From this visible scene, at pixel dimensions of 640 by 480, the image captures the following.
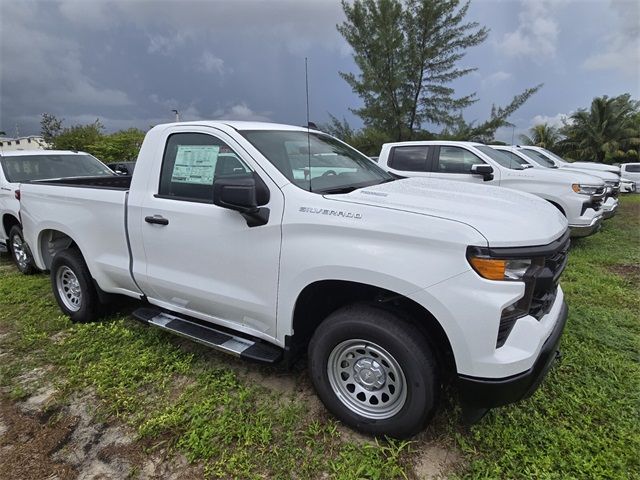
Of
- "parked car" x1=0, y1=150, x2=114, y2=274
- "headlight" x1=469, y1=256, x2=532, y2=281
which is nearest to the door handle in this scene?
"headlight" x1=469, y1=256, x2=532, y2=281

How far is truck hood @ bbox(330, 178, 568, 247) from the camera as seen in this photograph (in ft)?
6.94

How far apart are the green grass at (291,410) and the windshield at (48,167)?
306cm

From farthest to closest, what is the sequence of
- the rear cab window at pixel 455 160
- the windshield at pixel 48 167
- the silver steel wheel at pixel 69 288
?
1. the rear cab window at pixel 455 160
2. the windshield at pixel 48 167
3. the silver steel wheel at pixel 69 288

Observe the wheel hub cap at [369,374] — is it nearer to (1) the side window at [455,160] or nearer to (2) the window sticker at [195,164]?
(2) the window sticker at [195,164]

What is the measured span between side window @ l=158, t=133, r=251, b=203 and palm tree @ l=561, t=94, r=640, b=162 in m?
31.4

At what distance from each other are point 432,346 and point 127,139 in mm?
27539

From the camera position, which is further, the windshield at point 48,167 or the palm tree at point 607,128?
the palm tree at point 607,128

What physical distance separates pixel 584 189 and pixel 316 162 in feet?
19.3

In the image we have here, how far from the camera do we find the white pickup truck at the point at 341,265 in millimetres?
2082

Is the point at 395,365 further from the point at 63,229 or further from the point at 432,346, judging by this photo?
the point at 63,229

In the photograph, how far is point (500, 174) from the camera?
760 cm

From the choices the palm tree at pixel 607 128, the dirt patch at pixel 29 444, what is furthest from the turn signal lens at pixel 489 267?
the palm tree at pixel 607 128

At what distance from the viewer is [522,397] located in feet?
7.22

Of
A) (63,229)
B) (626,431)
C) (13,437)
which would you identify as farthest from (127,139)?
(626,431)
